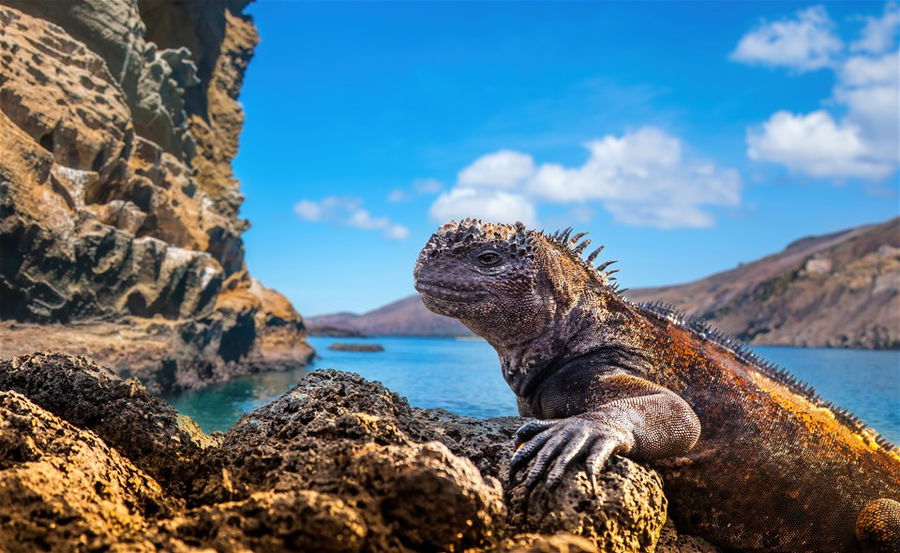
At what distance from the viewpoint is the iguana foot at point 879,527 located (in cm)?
376

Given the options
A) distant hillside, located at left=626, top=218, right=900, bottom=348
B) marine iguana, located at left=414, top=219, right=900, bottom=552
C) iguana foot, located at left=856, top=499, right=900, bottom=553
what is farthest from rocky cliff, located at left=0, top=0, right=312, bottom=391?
distant hillside, located at left=626, top=218, right=900, bottom=348

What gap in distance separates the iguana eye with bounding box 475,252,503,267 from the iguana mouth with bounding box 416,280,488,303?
6.1 inches

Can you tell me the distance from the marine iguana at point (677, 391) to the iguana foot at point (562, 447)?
0.54 meters

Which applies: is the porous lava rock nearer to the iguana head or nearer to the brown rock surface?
the brown rock surface

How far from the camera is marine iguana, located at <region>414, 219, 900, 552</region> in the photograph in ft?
12.2

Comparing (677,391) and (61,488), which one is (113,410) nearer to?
(61,488)

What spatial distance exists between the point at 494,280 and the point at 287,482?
1647 millimetres

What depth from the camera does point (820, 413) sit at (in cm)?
421

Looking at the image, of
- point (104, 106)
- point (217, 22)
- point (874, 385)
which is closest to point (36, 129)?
point (104, 106)

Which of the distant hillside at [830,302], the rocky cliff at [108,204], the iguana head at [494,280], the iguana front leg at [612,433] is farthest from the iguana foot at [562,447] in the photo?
the distant hillside at [830,302]

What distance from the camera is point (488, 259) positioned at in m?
3.72

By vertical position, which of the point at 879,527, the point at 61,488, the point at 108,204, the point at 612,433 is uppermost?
the point at 108,204

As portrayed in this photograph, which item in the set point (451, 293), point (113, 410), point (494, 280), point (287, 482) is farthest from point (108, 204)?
point (287, 482)

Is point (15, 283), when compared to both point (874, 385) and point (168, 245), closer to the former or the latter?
point (168, 245)
